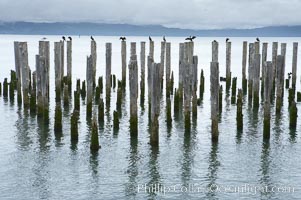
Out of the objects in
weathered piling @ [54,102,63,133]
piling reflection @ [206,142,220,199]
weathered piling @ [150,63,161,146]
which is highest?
weathered piling @ [150,63,161,146]

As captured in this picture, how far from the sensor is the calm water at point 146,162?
43.9 feet

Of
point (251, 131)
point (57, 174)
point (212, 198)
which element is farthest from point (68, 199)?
point (251, 131)

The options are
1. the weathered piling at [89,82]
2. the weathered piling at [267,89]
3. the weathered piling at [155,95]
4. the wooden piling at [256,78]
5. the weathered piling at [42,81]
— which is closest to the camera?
the weathered piling at [155,95]

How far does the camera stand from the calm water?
13.4 m

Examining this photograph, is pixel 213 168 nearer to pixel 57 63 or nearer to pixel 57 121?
pixel 57 121

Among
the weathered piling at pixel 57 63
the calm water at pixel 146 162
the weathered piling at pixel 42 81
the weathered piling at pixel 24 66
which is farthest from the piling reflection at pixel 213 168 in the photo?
the weathered piling at pixel 57 63

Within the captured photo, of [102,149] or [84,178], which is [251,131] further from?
[84,178]

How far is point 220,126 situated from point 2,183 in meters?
10.1

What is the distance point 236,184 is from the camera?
45.7 feet

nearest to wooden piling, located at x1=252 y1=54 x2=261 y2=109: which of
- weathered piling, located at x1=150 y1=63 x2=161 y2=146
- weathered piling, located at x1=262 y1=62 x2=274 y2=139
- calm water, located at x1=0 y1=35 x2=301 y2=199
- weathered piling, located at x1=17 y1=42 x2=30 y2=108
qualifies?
calm water, located at x1=0 y1=35 x2=301 y2=199

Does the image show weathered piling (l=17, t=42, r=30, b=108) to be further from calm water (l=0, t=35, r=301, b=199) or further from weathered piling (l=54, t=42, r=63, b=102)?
weathered piling (l=54, t=42, r=63, b=102)

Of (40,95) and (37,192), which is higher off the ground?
(40,95)

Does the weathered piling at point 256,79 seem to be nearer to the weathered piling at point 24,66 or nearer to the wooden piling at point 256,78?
the wooden piling at point 256,78

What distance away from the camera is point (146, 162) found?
1572cm
